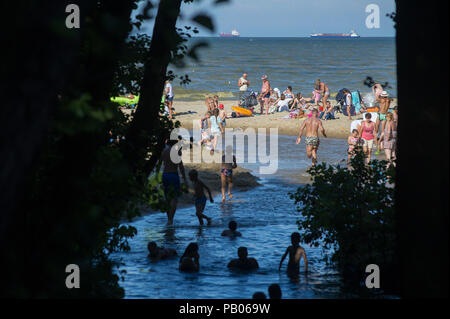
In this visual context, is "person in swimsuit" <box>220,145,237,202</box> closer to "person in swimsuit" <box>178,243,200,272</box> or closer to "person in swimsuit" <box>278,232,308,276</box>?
"person in swimsuit" <box>178,243,200,272</box>

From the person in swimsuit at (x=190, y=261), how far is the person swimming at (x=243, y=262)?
2.08 feet

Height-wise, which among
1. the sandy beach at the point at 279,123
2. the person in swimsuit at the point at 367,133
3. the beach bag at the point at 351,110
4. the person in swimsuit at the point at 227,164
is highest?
the beach bag at the point at 351,110

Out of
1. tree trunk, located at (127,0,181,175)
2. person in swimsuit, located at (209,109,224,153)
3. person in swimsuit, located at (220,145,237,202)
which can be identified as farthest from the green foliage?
person in swimsuit, located at (209,109,224,153)

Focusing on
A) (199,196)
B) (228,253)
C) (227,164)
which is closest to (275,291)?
(228,253)

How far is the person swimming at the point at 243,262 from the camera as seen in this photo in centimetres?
1046

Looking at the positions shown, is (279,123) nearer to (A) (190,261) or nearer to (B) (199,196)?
(B) (199,196)

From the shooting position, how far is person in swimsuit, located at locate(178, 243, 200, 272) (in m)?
10.4

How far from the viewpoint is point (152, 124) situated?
619 centimetres

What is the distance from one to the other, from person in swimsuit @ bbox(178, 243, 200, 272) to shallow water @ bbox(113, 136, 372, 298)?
11 cm

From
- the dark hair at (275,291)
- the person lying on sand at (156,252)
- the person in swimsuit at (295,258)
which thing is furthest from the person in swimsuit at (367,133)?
the dark hair at (275,291)

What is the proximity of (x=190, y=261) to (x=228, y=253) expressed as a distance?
146 cm

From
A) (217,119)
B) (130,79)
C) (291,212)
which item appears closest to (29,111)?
(130,79)

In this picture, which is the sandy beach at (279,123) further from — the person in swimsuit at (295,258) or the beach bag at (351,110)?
the person in swimsuit at (295,258)
